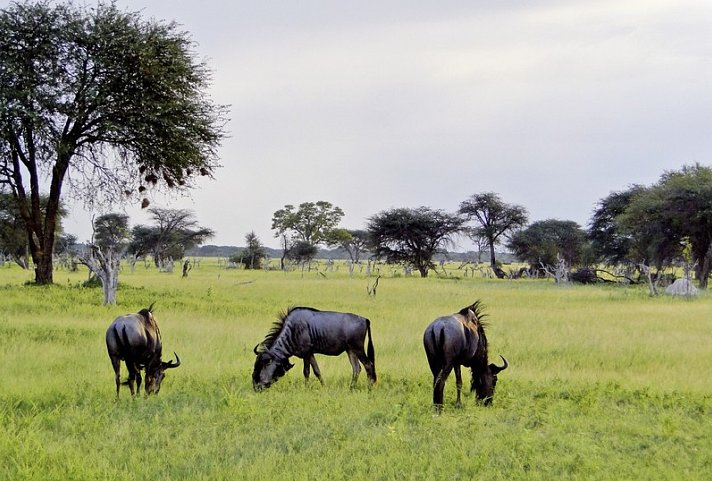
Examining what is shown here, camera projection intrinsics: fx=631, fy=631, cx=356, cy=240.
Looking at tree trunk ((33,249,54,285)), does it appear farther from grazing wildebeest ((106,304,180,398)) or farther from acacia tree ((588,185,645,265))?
acacia tree ((588,185,645,265))

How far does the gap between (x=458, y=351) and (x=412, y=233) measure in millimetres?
58105

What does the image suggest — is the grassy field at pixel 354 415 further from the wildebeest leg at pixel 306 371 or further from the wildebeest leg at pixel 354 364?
the wildebeest leg at pixel 354 364

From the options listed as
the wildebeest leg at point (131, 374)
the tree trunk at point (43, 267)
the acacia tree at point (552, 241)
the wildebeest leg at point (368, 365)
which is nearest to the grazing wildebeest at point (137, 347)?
the wildebeest leg at point (131, 374)

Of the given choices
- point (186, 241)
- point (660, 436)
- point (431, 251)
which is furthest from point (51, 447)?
point (186, 241)

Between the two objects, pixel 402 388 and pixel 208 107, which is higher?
pixel 208 107

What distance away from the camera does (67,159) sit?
982 inches

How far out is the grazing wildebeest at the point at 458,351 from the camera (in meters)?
8.62

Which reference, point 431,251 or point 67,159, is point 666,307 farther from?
point 431,251

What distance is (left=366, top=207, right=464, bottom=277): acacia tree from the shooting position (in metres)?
66.6

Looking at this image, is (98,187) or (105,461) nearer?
(105,461)

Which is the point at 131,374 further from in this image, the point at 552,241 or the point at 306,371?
the point at 552,241

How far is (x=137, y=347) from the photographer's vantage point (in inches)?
366

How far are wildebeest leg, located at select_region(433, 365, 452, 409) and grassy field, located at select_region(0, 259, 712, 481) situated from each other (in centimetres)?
21

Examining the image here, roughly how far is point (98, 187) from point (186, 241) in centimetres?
4917
